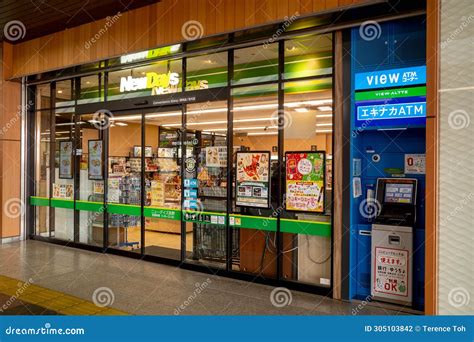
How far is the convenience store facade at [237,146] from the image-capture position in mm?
4957

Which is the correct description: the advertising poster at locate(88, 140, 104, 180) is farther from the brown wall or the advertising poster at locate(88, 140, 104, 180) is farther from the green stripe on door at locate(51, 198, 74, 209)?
the brown wall

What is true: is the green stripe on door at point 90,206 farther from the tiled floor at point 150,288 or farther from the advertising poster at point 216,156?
the advertising poster at point 216,156

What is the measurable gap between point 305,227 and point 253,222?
31.6 inches

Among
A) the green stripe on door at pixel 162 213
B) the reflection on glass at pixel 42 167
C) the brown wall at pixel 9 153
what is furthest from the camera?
the reflection on glass at pixel 42 167

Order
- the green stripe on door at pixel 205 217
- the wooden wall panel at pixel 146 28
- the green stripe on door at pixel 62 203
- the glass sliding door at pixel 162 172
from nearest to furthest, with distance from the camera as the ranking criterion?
the wooden wall panel at pixel 146 28
the green stripe on door at pixel 205 217
the glass sliding door at pixel 162 172
the green stripe on door at pixel 62 203

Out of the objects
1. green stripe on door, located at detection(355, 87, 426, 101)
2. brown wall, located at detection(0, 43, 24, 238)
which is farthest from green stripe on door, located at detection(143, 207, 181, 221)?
brown wall, located at detection(0, 43, 24, 238)

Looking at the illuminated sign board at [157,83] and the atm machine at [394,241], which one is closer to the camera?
the atm machine at [394,241]

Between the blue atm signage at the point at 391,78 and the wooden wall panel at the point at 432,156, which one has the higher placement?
the blue atm signage at the point at 391,78

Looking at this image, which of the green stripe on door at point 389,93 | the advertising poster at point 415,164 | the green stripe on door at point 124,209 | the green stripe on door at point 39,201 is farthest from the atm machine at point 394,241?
the green stripe on door at point 39,201

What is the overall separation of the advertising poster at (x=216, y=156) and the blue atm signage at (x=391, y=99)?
209 centimetres

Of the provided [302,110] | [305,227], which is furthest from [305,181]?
[302,110]

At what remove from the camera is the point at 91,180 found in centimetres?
790

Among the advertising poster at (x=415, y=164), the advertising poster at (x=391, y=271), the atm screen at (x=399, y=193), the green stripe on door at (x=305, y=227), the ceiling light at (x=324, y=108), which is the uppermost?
the ceiling light at (x=324, y=108)

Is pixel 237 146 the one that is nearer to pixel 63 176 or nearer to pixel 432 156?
pixel 432 156
